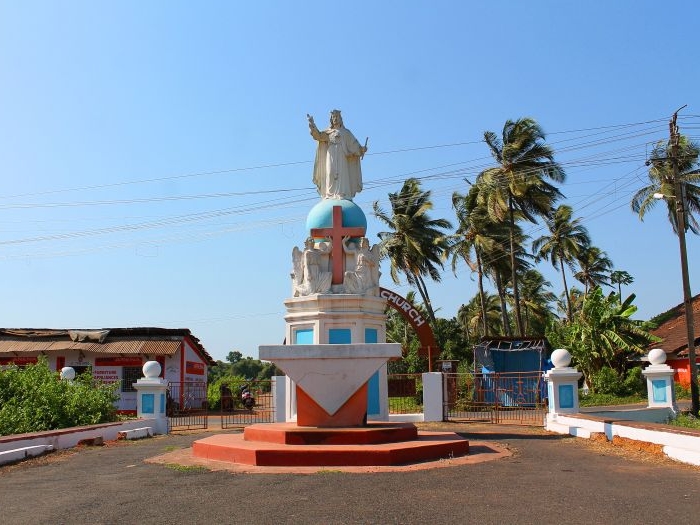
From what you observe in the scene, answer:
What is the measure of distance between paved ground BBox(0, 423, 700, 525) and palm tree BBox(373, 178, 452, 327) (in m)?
27.1

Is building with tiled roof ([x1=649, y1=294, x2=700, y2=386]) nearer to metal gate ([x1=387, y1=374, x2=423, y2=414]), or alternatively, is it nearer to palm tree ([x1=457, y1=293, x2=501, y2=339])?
metal gate ([x1=387, y1=374, x2=423, y2=414])

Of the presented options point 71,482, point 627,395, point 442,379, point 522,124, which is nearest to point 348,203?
point 442,379

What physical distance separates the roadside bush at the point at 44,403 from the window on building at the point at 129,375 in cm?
1157

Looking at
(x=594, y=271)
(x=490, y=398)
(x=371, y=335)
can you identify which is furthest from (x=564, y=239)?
(x=371, y=335)

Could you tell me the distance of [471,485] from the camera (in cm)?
787

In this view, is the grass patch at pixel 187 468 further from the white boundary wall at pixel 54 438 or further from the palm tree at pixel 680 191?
the palm tree at pixel 680 191

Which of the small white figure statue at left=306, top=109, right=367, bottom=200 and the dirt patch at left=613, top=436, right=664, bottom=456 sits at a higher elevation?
the small white figure statue at left=306, top=109, right=367, bottom=200

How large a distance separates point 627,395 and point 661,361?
31.8 feet

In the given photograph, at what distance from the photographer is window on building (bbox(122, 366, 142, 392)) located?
90.7 ft

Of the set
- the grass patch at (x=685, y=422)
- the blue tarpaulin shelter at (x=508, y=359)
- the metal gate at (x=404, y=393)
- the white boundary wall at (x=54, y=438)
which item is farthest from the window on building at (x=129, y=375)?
the grass patch at (x=685, y=422)

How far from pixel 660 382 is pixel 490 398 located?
800 cm

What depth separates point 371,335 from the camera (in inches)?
615

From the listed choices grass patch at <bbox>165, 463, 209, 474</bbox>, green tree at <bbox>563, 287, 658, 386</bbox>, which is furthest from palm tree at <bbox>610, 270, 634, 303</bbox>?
grass patch at <bbox>165, 463, 209, 474</bbox>

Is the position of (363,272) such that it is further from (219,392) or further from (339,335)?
(219,392)
